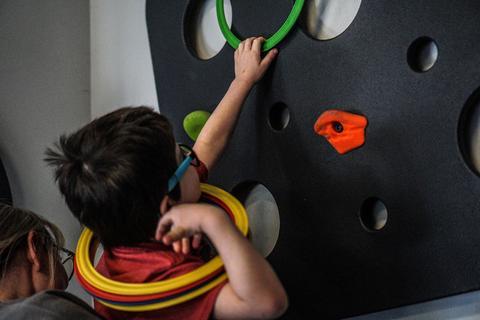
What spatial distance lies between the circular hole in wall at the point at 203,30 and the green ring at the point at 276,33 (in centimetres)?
8

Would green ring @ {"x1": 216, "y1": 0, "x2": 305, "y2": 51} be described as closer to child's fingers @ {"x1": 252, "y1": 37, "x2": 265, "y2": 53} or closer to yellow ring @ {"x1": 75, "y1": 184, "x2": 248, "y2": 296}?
child's fingers @ {"x1": 252, "y1": 37, "x2": 265, "y2": 53}

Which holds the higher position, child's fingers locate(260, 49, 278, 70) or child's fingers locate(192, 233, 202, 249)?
child's fingers locate(260, 49, 278, 70)

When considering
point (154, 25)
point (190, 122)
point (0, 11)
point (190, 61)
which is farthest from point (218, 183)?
point (0, 11)

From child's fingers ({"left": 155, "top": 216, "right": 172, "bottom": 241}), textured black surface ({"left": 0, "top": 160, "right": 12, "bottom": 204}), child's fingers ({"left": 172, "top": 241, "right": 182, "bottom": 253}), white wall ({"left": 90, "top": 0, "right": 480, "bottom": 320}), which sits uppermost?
white wall ({"left": 90, "top": 0, "right": 480, "bottom": 320})

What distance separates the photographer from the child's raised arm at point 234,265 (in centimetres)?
59

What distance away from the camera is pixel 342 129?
771 millimetres

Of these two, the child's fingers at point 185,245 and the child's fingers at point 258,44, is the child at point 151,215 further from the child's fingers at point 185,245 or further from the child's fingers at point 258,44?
the child's fingers at point 258,44

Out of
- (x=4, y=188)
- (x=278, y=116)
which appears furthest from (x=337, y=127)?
(x=4, y=188)

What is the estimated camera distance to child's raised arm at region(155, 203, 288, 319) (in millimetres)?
587

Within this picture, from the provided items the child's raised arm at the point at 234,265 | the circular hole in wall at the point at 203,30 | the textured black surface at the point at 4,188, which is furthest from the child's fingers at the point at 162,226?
the textured black surface at the point at 4,188

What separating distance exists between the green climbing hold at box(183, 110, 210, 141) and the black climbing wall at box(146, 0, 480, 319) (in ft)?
0.17

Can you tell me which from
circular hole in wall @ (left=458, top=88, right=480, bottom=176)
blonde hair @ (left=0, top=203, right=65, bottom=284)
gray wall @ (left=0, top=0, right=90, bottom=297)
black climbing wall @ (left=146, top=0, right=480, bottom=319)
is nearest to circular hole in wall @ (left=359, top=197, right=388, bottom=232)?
black climbing wall @ (left=146, top=0, right=480, bottom=319)

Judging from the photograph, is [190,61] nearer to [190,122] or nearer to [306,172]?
Answer: [190,122]

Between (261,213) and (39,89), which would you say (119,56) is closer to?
(39,89)
